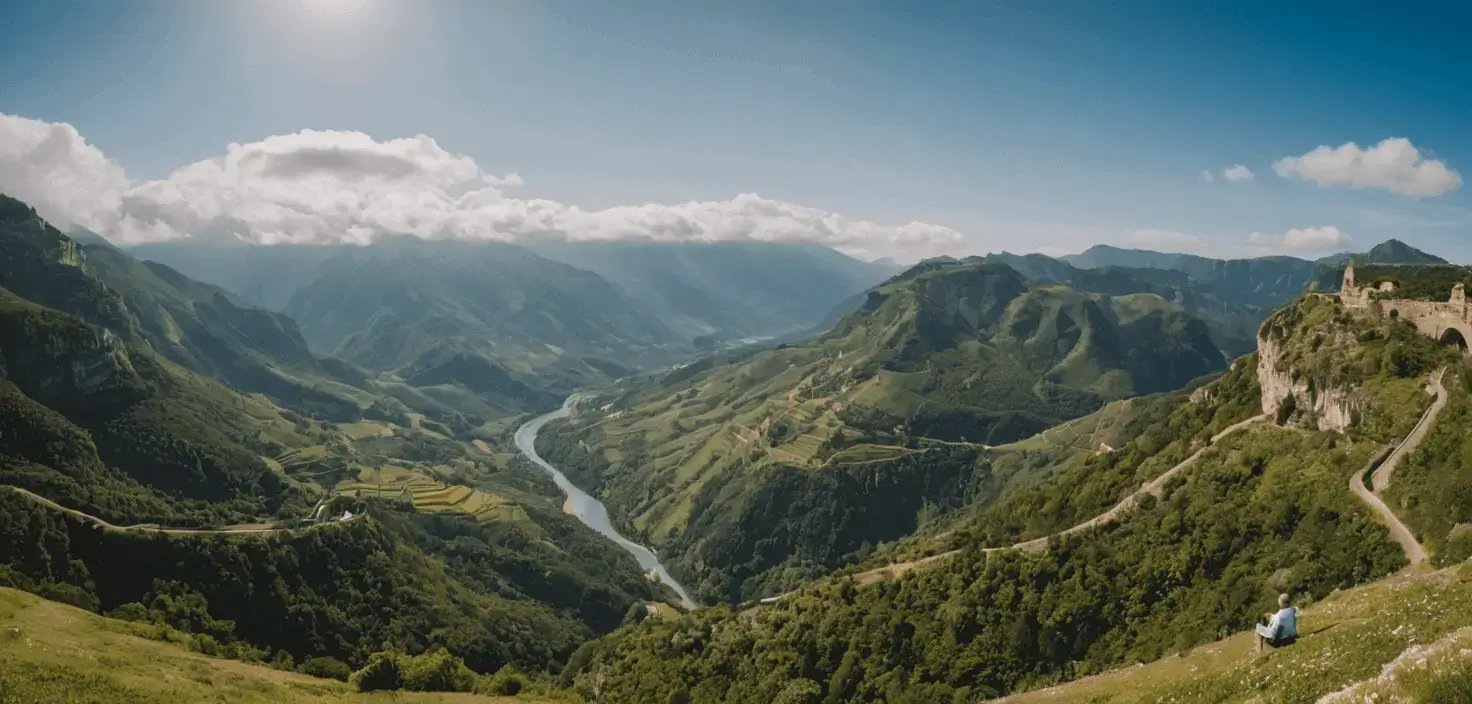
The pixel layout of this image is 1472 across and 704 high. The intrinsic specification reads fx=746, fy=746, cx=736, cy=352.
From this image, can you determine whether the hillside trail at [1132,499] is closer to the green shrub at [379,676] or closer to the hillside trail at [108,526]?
the green shrub at [379,676]

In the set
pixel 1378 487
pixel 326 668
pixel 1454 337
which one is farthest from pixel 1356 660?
pixel 326 668

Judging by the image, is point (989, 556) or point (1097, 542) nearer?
point (1097, 542)

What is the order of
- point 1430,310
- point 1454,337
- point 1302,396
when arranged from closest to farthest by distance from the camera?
point 1454,337
point 1430,310
point 1302,396

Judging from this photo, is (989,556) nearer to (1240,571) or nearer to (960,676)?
(960,676)

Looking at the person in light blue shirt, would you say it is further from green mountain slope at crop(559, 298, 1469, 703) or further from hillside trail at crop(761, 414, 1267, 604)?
hillside trail at crop(761, 414, 1267, 604)

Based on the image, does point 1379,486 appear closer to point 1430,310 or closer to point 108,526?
point 1430,310

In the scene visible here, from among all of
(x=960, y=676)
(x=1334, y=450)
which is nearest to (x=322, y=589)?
(x=960, y=676)

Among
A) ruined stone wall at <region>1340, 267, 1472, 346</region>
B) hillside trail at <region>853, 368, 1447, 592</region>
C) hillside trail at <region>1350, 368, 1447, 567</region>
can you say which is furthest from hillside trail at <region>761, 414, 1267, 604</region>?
hillside trail at <region>1350, 368, 1447, 567</region>

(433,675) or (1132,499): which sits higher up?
(1132,499)
